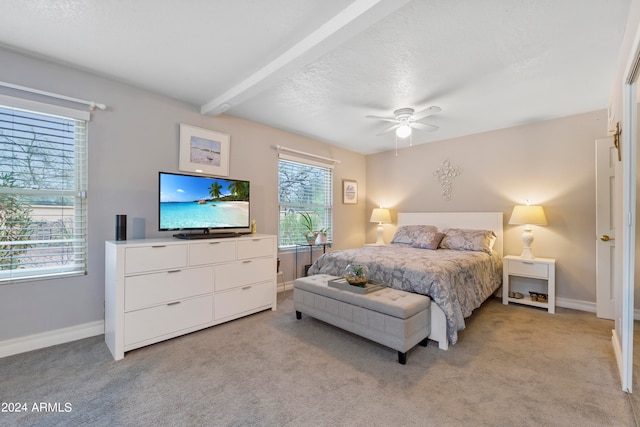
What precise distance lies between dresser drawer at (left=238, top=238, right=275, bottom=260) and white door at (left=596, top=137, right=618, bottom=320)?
139 inches

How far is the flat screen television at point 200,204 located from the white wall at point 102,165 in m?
0.39

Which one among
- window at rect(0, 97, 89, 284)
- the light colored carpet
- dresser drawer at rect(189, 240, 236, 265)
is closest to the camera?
the light colored carpet

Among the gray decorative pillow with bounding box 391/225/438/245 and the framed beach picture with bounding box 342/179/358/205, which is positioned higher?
the framed beach picture with bounding box 342/179/358/205

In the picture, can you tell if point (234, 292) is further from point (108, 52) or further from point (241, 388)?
point (108, 52)

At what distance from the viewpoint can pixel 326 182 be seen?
16.0 ft

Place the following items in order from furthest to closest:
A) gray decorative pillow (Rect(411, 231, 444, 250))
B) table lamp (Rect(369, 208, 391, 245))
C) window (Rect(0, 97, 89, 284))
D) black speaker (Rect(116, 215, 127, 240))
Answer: table lamp (Rect(369, 208, 391, 245)), gray decorative pillow (Rect(411, 231, 444, 250)), black speaker (Rect(116, 215, 127, 240)), window (Rect(0, 97, 89, 284))

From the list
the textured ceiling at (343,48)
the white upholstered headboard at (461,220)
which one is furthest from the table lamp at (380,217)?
the textured ceiling at (343,48)

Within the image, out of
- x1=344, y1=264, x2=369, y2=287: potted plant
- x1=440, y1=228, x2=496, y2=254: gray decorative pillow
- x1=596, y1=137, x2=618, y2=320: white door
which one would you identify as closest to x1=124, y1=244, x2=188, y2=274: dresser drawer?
x1=344, y1=264, x2=369, y2=287: potted plant

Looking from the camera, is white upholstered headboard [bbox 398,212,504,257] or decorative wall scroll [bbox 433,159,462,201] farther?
decorative wall scroll [bbox 433,159,462,201]

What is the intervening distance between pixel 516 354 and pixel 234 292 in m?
2.57

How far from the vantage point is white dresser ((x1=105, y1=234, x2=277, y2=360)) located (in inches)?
87.0

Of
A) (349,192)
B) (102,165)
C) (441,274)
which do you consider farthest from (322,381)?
(349,192)

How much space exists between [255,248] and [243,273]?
294 millimetres

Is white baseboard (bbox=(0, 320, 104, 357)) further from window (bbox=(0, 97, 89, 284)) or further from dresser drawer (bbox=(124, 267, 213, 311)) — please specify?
dresser drawer (bbox=(124, 267, 213, 311))
